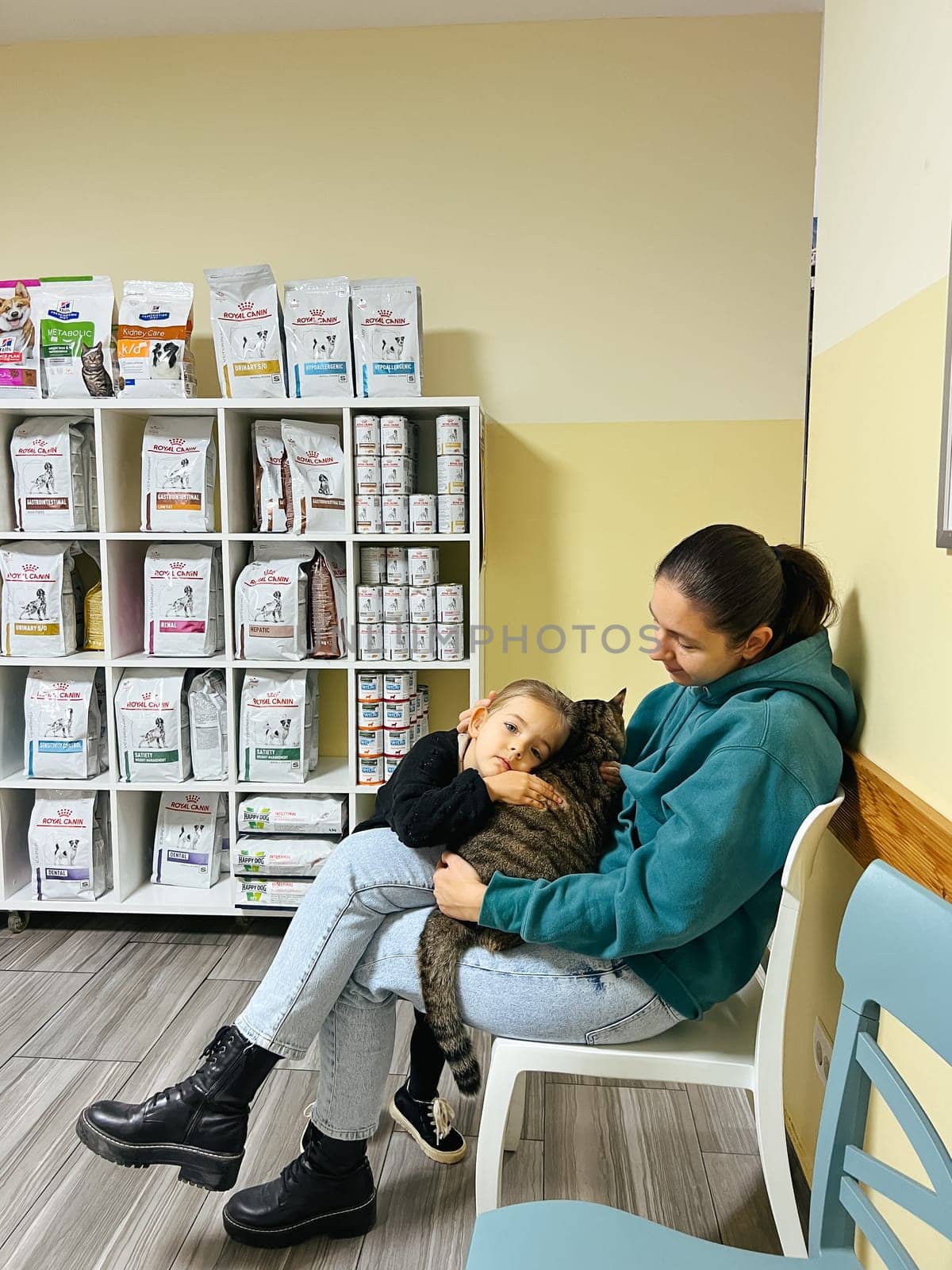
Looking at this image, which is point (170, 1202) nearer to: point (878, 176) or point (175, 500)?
point (175, 500)

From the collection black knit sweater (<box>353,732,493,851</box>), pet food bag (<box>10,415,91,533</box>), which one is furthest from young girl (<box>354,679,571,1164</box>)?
pet food bag (<box>10,415,91,533</box>)

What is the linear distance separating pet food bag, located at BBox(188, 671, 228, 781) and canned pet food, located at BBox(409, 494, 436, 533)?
2.55ft

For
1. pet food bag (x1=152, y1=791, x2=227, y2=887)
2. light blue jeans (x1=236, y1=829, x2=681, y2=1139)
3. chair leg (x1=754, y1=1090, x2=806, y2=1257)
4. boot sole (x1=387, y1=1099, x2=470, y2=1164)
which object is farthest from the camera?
pet food bag (x1=152, y1=791, x2=227, y2=887)

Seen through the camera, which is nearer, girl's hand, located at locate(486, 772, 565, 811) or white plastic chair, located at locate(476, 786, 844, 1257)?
white plastic chair, located at locate(476, 786, 844, 1257)

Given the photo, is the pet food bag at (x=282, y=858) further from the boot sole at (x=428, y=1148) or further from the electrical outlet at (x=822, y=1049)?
the electrical outlet at (x=822, y=1049)

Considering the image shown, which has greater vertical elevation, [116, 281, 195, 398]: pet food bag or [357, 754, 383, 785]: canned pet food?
[116, 281, 195, 398]: pet food bag

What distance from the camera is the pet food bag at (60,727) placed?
2730 mm

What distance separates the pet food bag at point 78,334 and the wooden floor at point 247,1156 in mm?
1697

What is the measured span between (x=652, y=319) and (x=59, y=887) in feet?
8.16

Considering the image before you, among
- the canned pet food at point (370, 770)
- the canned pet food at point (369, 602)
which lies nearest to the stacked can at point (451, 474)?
the canned pet food at point (369, 602)

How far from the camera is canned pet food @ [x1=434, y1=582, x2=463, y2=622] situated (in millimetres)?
2641

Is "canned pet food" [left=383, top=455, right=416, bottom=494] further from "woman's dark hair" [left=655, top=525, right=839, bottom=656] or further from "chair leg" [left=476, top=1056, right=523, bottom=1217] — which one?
"chair leg" [left=476, top=1056, right=523, bottom=1217]

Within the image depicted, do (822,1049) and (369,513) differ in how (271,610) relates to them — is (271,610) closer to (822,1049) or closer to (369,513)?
(369,513)

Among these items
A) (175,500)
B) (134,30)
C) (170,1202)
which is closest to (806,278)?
(175,500)
